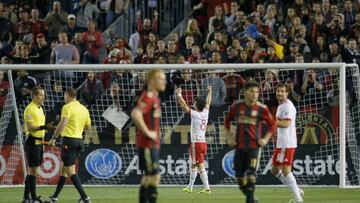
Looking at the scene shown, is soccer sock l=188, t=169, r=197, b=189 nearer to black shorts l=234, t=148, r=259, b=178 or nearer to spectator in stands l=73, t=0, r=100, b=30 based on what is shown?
black shorts l=234, t=148, r=259, b=178

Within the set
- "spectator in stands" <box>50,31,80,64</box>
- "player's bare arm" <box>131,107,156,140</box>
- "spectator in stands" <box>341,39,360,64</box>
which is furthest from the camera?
"spectator in stands" <box>50,31,80,64</box>

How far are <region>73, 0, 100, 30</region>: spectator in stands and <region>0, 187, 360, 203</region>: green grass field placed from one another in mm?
6970

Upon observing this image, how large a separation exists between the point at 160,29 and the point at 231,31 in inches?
115

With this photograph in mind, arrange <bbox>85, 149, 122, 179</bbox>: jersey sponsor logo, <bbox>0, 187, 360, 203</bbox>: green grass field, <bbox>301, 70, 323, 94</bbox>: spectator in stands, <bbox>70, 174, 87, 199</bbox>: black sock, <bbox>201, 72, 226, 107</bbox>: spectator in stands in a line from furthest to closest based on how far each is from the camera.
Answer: <bbox>85, 149, 122, 179</bbox>: jersey sponsor logo < <bbox>201, 72, 226, 107</bbox>: spectator in stands < <bbox>301, 70, 323, 94</bbox>: spectator in stands < <bbox>0, 187, 360, 203</bbox>: green grass field < <bbox>70, 174, 87, 199</bbox>: black sock

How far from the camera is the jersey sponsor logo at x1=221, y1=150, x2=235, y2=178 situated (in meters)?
22.9

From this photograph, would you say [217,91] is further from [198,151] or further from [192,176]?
[192,176]

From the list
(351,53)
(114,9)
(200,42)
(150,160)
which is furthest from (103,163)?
(150,160)

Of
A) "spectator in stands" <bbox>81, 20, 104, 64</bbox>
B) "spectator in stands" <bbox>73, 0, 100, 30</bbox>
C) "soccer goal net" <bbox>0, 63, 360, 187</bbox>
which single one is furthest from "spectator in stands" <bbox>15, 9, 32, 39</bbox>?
"soccer goal net" <bbox>0, 63, 360, 187</bbox>

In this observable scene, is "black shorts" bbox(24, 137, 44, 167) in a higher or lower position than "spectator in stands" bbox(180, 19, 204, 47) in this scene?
lower

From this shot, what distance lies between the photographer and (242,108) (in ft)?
52.0

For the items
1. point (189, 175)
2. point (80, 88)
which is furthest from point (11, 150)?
point (189, 175)

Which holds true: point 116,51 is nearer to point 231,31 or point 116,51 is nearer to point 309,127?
point 231,31

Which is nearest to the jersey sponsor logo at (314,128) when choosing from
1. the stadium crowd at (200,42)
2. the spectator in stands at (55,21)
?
the stadium crowd at (200,42)

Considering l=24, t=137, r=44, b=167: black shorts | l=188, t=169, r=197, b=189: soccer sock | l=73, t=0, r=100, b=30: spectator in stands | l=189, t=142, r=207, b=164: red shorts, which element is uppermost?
l=73, t=0, r=100, b=30: spectator in stands
